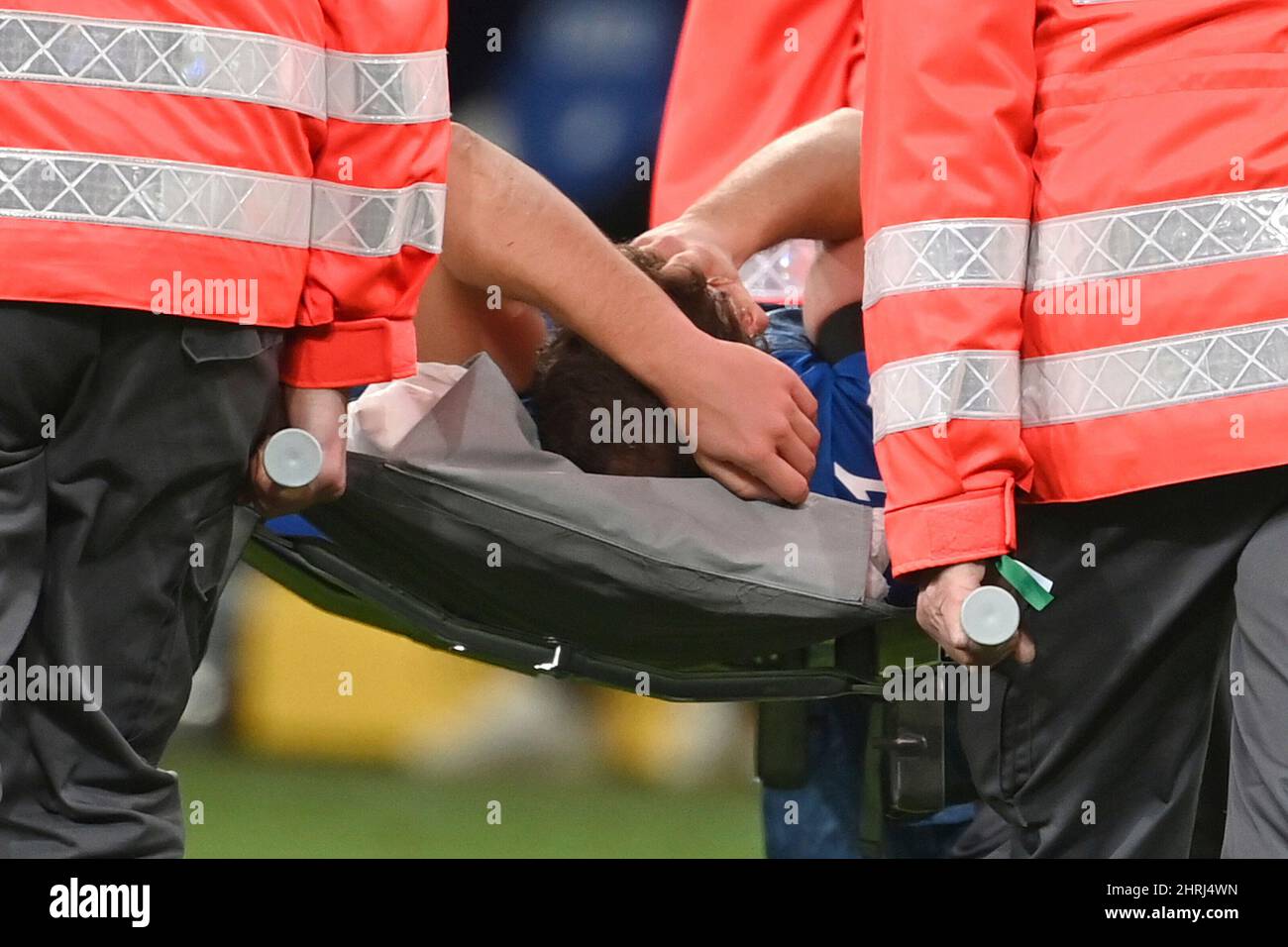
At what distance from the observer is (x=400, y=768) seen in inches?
125

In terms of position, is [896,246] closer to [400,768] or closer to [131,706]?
[131,706]

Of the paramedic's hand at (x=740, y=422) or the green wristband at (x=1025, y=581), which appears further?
the paramedic's hand at (x=740, y=422)

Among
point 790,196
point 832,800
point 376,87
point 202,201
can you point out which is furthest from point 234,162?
point 832,800

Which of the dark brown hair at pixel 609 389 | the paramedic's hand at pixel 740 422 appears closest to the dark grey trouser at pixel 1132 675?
the paramedic's hand at pixel 740 422

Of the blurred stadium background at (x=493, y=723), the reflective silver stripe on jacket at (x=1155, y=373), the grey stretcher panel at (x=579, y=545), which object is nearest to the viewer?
the reflective silver stripe on jacket at (x=1155, y=373)

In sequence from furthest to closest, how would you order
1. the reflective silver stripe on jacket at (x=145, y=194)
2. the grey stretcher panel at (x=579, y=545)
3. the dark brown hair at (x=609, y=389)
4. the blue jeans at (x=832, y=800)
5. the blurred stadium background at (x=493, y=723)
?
the blurred stadium background at (x=493, y=723) → the blue jeans at (x=832, y=800) → the dark brown hair at (x=609, y=389) → the grey stretcher panel at (x=579, y=545) → the reflective silver stripe on jacket at (x=145, y=194)

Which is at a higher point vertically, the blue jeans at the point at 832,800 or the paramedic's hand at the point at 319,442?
the paramedic's hand at the point at 319,442

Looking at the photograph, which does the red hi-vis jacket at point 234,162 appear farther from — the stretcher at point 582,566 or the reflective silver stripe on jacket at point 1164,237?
the reflective silver stripe on jacket at point 1164,237

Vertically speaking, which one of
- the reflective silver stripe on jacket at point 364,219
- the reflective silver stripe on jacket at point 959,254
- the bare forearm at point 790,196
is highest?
the bare forearm at point 790,196

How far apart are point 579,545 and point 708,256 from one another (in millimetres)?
381

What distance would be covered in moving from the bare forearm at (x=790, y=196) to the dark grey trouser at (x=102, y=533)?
69cm

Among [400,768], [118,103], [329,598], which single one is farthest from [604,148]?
[118,103]

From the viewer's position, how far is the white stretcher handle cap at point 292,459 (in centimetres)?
127

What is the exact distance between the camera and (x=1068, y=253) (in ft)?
4.34
